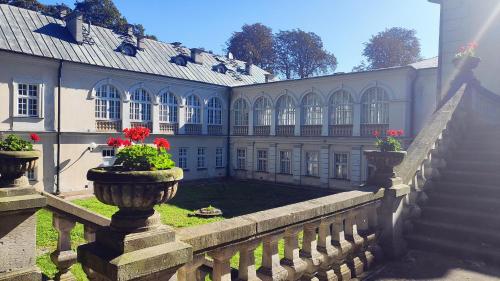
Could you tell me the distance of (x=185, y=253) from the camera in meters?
2.72

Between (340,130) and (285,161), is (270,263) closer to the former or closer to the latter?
(340,130)

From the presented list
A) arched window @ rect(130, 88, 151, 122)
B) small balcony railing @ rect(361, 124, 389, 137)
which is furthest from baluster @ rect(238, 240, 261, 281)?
arched window @ rect(130, 88, 151, 122)

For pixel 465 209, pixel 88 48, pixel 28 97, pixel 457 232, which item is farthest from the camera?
pixel 88 48

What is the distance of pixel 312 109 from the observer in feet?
80.6

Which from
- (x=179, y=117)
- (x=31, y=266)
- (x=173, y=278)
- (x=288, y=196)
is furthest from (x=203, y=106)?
(x=173, y=278)

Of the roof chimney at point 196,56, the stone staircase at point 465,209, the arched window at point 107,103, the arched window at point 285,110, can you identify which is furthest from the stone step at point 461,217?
the roof chimney at point 196,56

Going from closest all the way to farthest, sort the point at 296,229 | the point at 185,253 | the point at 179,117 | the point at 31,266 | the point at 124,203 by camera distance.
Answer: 1. the point at 124,203
2. the point at 185,253
3. the point at 296,229
4. the point at 31,266
5. the point at 179,117

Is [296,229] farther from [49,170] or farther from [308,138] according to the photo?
[308,138]

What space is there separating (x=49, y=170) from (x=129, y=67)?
773 centimetres

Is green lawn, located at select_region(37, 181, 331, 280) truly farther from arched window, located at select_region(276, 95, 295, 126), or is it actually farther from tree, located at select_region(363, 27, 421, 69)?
tree, located at select_region(363, 27, 421, 69)

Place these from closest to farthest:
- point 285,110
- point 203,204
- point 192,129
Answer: point 203,204 < point 285,110 < point 192,129

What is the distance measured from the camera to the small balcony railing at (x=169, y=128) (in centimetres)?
2472

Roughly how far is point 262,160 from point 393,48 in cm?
2379

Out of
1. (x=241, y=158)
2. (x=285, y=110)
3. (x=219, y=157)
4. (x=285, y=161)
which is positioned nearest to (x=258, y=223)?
(x=285, y=161)
